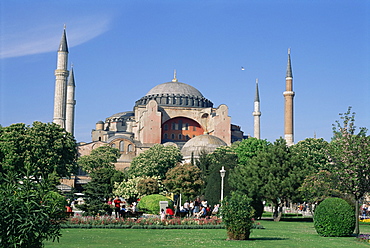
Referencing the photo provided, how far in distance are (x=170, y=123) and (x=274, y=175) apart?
52164mm

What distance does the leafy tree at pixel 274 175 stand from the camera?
29.6 m

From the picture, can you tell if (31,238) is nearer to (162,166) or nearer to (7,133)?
(7,133)

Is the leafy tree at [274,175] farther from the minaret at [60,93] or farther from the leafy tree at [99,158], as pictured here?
the minaret at [60,93]

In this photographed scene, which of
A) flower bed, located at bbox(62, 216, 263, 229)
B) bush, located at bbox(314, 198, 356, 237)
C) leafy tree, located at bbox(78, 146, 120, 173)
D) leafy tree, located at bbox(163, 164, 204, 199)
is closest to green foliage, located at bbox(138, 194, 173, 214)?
leafy tree, located at bbox(163, 164, 204, 199)

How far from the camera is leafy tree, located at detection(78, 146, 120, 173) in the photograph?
198 feet

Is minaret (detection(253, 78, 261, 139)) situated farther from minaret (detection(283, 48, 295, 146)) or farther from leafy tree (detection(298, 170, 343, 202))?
leafy tree (detection(298, 170, 343, 202))

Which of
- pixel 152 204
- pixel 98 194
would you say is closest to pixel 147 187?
pixel 152 204

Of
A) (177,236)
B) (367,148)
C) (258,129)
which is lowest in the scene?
(177,236)

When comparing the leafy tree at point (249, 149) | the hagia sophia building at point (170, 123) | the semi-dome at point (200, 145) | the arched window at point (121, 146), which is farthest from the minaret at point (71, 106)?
the leafy tree at point (249, 149)

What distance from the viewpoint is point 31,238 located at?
8.51m

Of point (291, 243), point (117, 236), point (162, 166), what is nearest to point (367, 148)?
point (291, 243)

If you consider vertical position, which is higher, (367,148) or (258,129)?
(258,129)

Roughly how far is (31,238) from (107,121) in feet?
279

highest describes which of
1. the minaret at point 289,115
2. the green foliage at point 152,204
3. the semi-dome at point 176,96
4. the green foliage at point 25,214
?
the semi-dome at point 176,96
